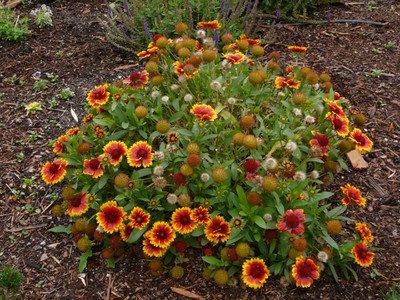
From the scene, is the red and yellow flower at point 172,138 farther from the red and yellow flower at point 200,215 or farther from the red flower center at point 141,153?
the red and yellow flower at point 200,215

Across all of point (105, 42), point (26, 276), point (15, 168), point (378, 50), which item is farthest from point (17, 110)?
point (378, 50)

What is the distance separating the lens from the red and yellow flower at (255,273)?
2.28m

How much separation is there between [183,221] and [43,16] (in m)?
3.16

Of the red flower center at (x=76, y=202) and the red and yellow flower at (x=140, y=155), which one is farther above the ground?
the red and yellow flower at (x=140, y=155)

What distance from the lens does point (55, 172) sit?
263 cm

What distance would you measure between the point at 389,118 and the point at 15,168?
267 centimetres

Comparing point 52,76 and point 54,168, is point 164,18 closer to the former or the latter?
point 52,76

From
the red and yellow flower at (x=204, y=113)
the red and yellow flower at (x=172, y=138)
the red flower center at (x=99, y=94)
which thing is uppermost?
the red and yellow flower at (x=204, y=113)

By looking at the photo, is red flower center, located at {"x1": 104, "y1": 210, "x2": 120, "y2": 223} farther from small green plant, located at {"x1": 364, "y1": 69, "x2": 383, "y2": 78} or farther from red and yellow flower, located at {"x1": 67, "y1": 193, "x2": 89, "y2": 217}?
small green plant, located at {"x1": 364, "y1": 69, "x2": 383, "y2": 78}

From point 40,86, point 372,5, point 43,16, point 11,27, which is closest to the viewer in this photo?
point 40,86

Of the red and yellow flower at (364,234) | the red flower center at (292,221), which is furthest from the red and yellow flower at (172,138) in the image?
the red and yellow flower at (364,234)

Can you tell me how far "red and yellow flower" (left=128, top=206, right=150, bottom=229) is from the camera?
2.43 m

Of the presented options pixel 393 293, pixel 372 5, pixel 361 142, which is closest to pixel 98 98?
pixel 361 142

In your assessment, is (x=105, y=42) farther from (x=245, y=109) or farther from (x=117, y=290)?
(x=117, y=290)
